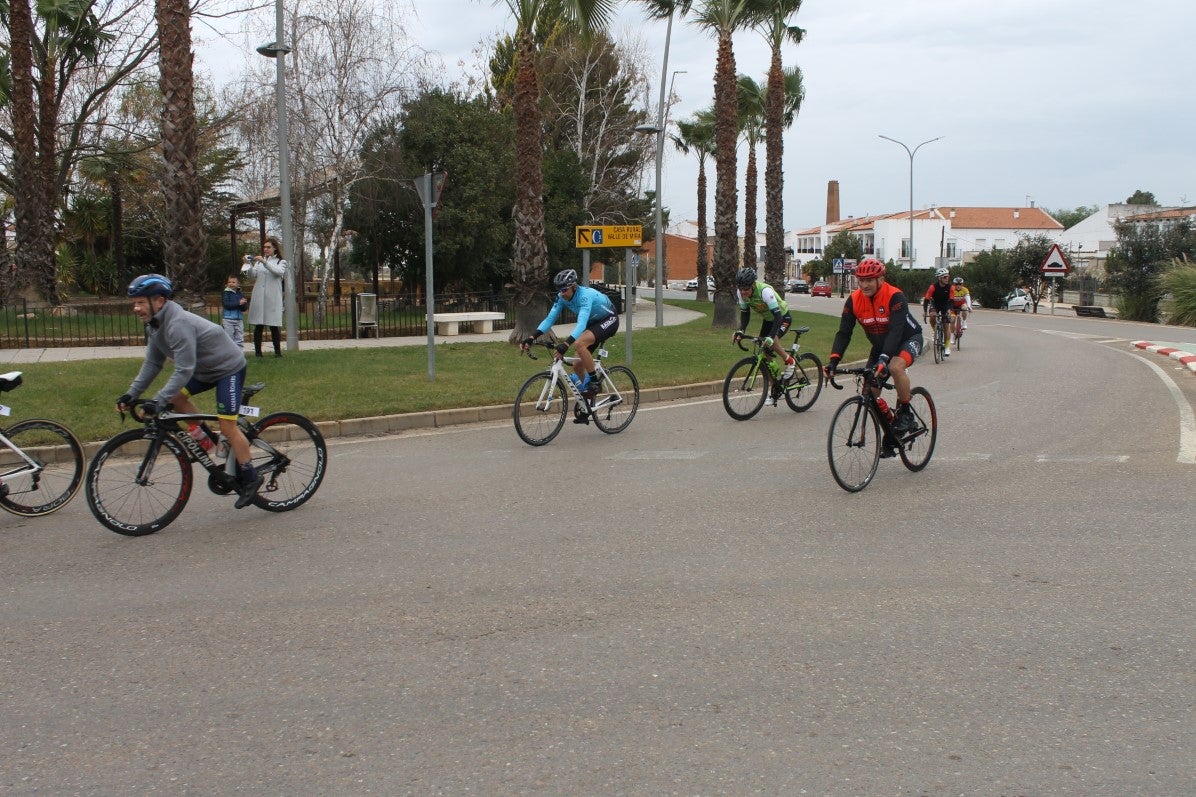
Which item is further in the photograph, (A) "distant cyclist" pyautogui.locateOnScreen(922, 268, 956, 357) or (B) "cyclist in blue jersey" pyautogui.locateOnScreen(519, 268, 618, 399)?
(A) "distant cyclist" pyautogui.locateOnScreen(922, 268, 956, 357)

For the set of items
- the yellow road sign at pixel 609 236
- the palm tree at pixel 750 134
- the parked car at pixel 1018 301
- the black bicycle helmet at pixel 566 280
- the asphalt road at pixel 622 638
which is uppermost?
the palm tree at pixel 750 134

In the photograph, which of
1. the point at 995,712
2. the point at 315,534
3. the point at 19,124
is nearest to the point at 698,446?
the point at 315,534

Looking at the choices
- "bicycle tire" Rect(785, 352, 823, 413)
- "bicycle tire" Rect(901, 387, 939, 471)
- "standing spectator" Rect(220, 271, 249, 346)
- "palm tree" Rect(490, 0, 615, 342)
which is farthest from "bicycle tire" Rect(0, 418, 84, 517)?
"palm tree" Rect(490, 0, 615, 342)

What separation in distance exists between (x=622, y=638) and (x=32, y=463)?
15.9 feet

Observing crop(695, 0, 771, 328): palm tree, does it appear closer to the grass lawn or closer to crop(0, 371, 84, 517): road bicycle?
the grass lawn

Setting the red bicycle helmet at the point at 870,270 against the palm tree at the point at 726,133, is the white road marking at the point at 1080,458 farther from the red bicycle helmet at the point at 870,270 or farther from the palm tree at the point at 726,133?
the palm tree at the point at 726,133

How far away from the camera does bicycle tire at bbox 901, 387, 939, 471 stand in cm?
843

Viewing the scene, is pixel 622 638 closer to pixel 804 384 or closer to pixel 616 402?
pixel 616 402

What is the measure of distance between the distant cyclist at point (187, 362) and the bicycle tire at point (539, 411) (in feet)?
11.1

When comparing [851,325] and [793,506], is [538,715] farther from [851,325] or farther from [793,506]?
[851,325]

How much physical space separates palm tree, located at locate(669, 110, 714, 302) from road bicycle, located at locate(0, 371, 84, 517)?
42619mm

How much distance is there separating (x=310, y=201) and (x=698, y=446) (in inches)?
854

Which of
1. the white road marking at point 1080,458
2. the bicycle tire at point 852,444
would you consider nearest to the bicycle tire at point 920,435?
the bicycle tire at point 852,444

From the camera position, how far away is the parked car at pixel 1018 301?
5038 cm
